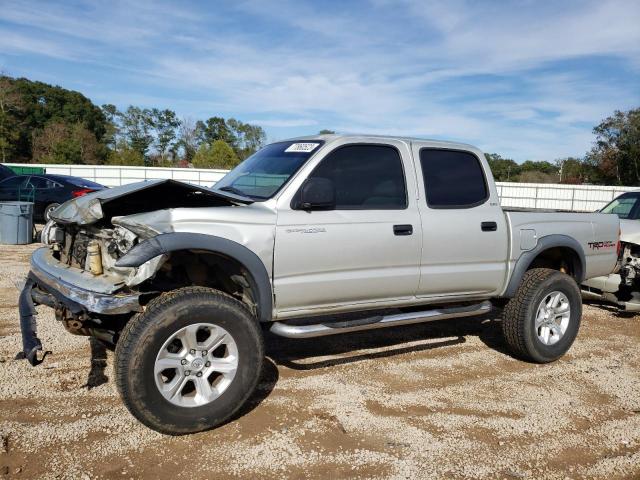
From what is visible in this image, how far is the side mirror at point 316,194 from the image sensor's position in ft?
12.7

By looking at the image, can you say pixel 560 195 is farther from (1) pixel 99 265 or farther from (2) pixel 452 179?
(1) pixel 99 265

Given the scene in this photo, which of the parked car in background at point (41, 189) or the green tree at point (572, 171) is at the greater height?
the green tree at point (572, 171)

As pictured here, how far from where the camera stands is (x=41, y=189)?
1375 centimetres

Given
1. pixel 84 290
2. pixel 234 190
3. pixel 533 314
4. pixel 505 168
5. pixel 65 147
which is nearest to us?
pixel 84 290

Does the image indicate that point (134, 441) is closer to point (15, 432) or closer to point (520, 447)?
point (15, 432)

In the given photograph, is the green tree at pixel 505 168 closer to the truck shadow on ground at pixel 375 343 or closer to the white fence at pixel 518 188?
the white fence at pixel 518 188

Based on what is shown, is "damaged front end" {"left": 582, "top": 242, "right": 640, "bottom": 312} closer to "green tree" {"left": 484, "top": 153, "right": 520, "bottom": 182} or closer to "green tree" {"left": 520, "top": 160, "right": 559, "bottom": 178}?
"green tree" {"left": 484, "top": 153, "right": 520, "bottom": 182}

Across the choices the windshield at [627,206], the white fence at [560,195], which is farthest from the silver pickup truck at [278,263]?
the white fence at [560,195]

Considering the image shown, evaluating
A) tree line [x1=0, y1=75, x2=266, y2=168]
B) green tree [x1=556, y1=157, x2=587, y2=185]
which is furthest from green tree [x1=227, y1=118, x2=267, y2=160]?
green tree [x1=556, y1=157, x2=587, y2=185]

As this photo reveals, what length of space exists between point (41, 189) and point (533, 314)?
41.7 ft

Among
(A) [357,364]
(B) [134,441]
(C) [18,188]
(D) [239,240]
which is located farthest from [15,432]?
(C) [18,188]

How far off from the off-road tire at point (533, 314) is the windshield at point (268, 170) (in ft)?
8.07

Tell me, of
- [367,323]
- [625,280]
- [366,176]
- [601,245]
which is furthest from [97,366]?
[625,280]

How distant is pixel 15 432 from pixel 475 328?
4912mm
